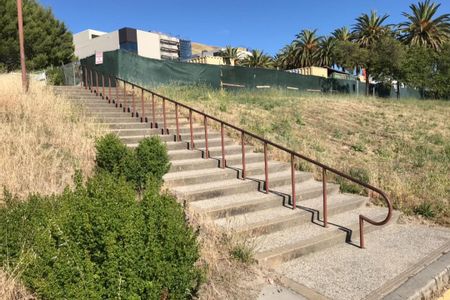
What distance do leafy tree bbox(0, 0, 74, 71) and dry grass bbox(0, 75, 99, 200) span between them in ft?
64.7

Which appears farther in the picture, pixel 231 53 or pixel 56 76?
pixel 231 53

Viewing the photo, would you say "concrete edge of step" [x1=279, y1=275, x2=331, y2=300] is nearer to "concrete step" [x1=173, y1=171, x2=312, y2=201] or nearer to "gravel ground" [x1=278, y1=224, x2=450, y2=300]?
"gravel ground" [x1=278, y1=224, x2=450, y2=300]

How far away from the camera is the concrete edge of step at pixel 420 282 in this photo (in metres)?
4.05

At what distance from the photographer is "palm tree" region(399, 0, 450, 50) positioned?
151 feet

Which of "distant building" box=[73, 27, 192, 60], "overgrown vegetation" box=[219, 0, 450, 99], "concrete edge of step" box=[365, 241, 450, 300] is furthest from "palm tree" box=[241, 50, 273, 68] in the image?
"concrete edge of step" box=[365, 241, 450, 300]

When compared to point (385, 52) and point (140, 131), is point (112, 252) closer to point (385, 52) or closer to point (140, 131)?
point (140, 131)

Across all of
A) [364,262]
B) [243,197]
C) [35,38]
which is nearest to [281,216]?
[243,197]

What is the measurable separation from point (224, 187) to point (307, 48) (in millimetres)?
54693

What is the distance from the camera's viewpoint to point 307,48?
190ft

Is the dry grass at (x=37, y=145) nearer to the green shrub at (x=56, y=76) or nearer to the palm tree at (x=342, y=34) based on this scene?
the green shrub at (x=56, y=76)

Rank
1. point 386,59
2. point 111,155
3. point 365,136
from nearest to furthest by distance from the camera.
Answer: point 111,155
point 365,136
point 386,59

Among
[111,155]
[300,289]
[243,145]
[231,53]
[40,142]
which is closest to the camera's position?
[300,289]

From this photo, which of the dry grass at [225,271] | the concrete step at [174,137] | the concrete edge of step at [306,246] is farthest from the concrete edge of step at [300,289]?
the concrete step at [174,137]

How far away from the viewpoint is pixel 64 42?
3556 centimetres
